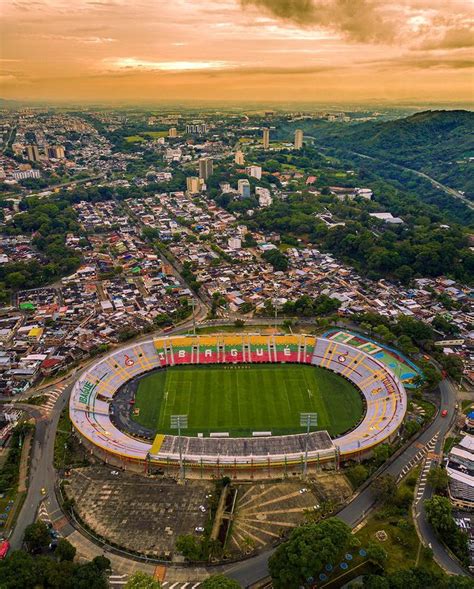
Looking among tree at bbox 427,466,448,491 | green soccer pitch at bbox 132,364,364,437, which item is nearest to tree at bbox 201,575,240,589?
green soccer pitch at bbox 132,364,364,437

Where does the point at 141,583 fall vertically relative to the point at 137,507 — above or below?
above

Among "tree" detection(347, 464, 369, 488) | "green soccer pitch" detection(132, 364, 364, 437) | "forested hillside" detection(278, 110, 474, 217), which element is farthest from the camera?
"forested hillside" detection(278, 110, 474, 217)

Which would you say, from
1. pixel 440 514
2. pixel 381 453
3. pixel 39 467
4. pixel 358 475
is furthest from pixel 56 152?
pixel 440 514

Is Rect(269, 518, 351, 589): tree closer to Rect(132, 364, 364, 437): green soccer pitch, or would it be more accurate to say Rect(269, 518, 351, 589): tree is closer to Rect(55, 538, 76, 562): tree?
Rect(55, 538, 76, 562): tree

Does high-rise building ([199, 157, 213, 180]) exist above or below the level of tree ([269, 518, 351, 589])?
above

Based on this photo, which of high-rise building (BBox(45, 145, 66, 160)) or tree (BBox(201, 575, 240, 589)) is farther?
high-rise building (BBox(45, 145, 66, 160))

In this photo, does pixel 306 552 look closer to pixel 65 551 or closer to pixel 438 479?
pixel 438 479

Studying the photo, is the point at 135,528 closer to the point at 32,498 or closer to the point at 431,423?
the point at 32,498
